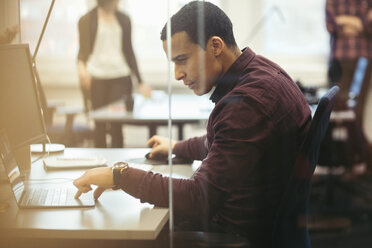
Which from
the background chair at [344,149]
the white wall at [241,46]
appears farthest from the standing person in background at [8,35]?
the background chair at [344,149]

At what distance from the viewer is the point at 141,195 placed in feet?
4.01

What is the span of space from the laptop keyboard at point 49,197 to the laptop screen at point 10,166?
22 mm

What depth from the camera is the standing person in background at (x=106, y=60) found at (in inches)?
74.7

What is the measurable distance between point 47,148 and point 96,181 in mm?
263

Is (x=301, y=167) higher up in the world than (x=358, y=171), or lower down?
higher up

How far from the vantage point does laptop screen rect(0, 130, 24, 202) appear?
124 centimetres

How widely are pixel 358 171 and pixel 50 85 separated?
8.34 feet

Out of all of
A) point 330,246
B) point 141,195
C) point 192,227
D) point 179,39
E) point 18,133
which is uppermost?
point 179,39

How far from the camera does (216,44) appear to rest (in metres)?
1.28

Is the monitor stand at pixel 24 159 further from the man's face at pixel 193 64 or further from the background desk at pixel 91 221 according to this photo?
the man's face at pixel 193 64

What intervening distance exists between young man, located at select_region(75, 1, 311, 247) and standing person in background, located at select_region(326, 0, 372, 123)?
6.11 feet

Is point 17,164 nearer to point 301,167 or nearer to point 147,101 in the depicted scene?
point 301,167

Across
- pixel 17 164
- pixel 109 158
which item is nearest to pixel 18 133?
pixel 17 164

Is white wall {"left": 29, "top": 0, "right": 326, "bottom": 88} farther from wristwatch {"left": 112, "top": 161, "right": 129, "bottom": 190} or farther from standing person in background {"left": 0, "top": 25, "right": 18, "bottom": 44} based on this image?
wristwatch {"left": 112, "top": 161, "right": 129, "bottom": 190}
